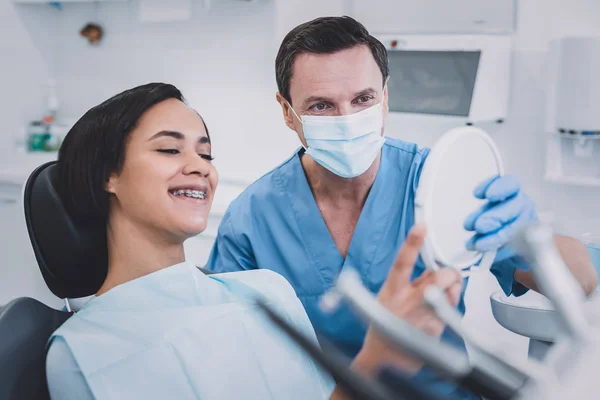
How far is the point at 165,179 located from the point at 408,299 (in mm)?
634

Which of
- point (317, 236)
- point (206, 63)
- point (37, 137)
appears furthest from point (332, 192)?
point (37, 137)

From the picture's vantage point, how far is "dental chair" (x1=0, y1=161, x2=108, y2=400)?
1028 mm

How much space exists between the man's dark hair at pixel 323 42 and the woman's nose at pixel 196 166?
33 cm

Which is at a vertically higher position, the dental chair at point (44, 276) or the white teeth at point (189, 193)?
the white teeth at point (189, 193)

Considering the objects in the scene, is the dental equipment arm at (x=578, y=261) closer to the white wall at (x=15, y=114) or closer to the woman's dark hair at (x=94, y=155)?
the woman's dark hair at (x=94, y=155)

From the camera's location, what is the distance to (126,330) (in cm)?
111

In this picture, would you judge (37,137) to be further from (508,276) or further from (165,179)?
(508,276)

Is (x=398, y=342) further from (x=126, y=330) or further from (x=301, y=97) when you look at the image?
(x=301, y=97)

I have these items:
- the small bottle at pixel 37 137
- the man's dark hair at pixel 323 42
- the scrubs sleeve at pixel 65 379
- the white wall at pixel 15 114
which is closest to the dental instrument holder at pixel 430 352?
the scrubs sleeve at pixel 65 379

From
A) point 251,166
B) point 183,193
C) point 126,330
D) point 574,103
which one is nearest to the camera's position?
point 126,330

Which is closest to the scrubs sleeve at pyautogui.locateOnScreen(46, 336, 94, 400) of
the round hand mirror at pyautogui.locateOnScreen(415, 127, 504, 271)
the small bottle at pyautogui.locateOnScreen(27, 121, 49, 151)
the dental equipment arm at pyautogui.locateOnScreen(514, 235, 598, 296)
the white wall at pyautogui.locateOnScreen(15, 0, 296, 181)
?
the round hand mirror at pyautogui.locateOnScreen(415, 127, 504, 271)

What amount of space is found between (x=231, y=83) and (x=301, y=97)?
1.63 meters

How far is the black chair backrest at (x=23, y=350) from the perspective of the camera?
1.00 metres

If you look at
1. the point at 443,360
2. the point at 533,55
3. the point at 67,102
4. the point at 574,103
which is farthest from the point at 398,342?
the point at 67,102
